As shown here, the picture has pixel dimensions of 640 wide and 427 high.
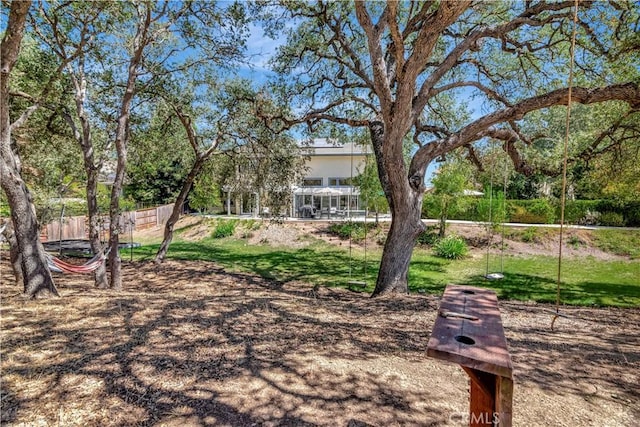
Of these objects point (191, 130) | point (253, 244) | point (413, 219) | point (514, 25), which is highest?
point (514, 25)

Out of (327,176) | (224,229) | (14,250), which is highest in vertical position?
(327,176)

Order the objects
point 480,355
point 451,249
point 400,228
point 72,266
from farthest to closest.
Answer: point 451,249, point 400,228, point 72,266, point 480,355

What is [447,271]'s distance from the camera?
1081 centimetres

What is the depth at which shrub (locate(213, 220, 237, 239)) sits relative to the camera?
56.4 ft

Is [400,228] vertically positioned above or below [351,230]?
above

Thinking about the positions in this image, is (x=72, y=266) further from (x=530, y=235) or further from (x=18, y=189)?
(x=530, y=235)

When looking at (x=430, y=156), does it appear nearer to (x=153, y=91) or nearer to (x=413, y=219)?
(x=413, y=219)

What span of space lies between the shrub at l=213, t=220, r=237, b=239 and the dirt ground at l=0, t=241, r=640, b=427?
12701mm

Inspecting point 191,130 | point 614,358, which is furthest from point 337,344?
point 191,130

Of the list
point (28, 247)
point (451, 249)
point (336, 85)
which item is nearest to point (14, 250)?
point (28, 247)

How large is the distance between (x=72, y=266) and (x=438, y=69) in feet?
25.2

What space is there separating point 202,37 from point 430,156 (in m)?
5.21

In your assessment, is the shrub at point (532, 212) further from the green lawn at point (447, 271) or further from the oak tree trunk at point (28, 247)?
the oak tree trunk at point (28, 247)

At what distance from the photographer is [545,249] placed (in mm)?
13305
